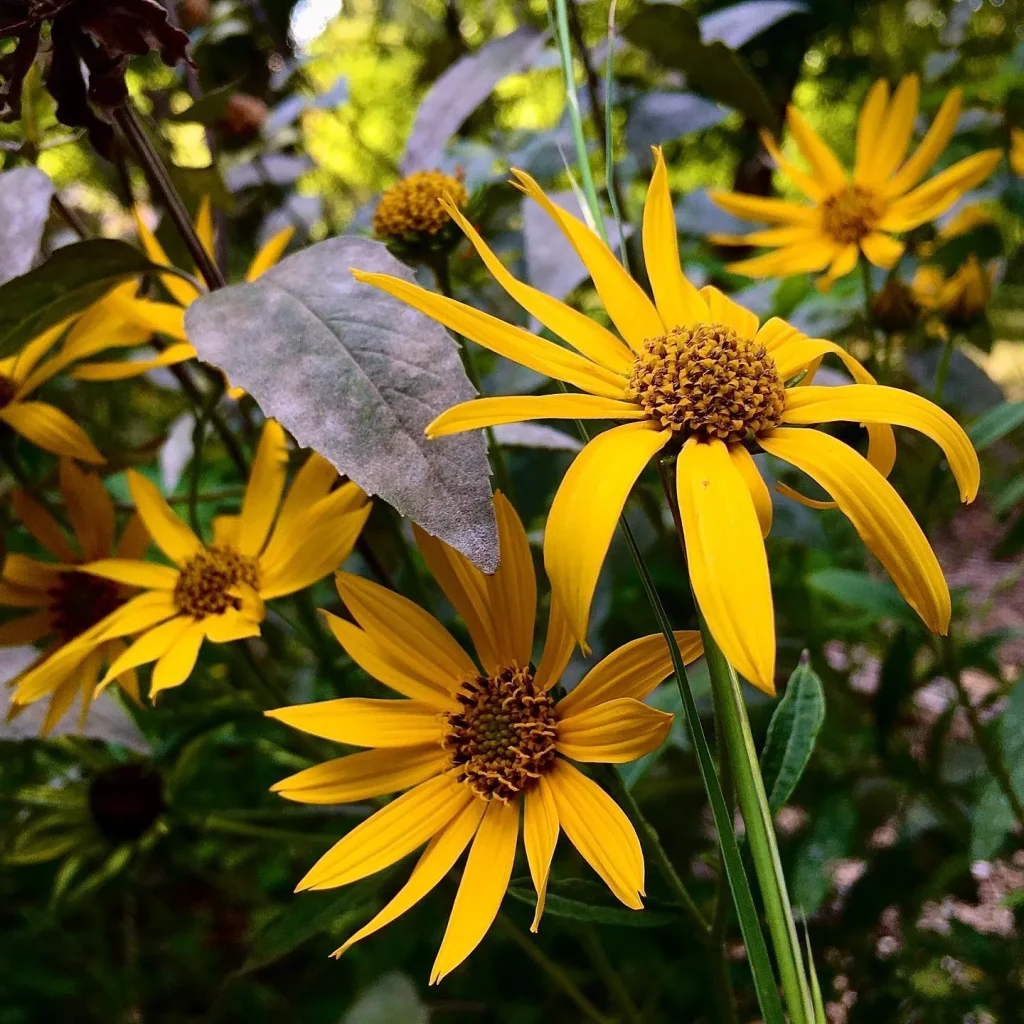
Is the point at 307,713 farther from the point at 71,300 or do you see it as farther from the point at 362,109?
the point at 362,109

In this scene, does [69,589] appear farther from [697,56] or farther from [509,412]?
[697,56]

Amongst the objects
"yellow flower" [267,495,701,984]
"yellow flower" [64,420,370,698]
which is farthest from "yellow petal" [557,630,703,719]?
"yellow flower" [64,420,370,698]

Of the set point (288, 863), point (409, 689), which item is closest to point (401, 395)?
point (409, 689)

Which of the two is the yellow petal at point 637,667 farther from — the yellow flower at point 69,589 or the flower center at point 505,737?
the yellow flower at point 69,589

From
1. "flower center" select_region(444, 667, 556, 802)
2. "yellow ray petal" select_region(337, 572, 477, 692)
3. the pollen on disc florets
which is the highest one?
the pollen on disc florets

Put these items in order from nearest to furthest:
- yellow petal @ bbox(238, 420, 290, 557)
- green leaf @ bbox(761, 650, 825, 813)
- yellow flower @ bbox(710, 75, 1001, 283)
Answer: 1. green leaf @ bbox(761, 650, 825, 813)
2. yellow petal @ bbox(238, 420, 290, 557)
3. yellow flower @ bbox(710, 75, 1001, 283)

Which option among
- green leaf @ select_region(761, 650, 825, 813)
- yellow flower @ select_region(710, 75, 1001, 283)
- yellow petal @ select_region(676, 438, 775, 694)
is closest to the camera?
yellow petal @ select_region(676, 438, 775, 694)

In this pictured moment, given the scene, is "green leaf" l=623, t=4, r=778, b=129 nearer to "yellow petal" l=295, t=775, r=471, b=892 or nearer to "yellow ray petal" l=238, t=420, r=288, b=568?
"yellow ray petal" l=238, t=420, r=288, b=568
